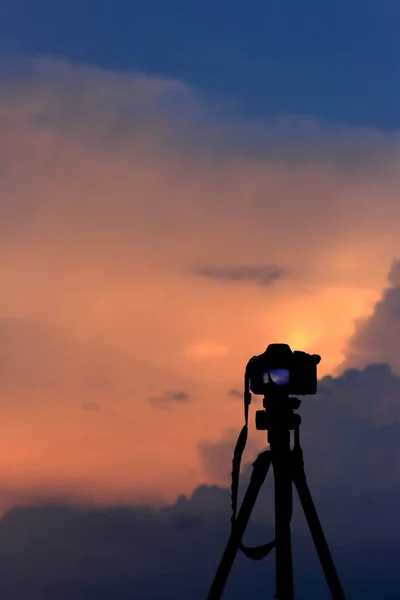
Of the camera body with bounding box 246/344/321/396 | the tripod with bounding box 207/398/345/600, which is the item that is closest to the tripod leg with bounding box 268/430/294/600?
the tripod with bounding box 207/398/345/600

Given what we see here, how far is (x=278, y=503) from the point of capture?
16062 millimetres

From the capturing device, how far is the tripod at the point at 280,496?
15461 mm

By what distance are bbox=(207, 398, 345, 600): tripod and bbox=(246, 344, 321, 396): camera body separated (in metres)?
0.23

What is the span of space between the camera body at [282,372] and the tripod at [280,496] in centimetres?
23

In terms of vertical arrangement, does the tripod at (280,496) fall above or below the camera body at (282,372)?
below

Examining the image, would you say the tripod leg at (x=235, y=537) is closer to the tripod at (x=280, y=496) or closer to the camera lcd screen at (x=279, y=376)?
the tripod at (x=280, y=496)

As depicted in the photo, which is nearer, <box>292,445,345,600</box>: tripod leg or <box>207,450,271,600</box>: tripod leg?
<box>292,445,345,600</box>: tripod leg

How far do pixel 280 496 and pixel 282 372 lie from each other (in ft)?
5.97

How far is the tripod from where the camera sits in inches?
609

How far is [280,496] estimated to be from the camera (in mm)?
16000

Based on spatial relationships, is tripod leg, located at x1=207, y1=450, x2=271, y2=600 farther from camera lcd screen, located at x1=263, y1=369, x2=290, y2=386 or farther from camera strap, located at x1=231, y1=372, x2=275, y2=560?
camera lcd screen, located at x1=263, y1=369, x2=290, y2=386

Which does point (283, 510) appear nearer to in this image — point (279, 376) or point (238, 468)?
point (238, 468)

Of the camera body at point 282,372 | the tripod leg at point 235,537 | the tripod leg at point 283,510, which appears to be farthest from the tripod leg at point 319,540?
the camera body at point 282,372

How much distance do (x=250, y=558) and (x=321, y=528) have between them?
117 centimetres
